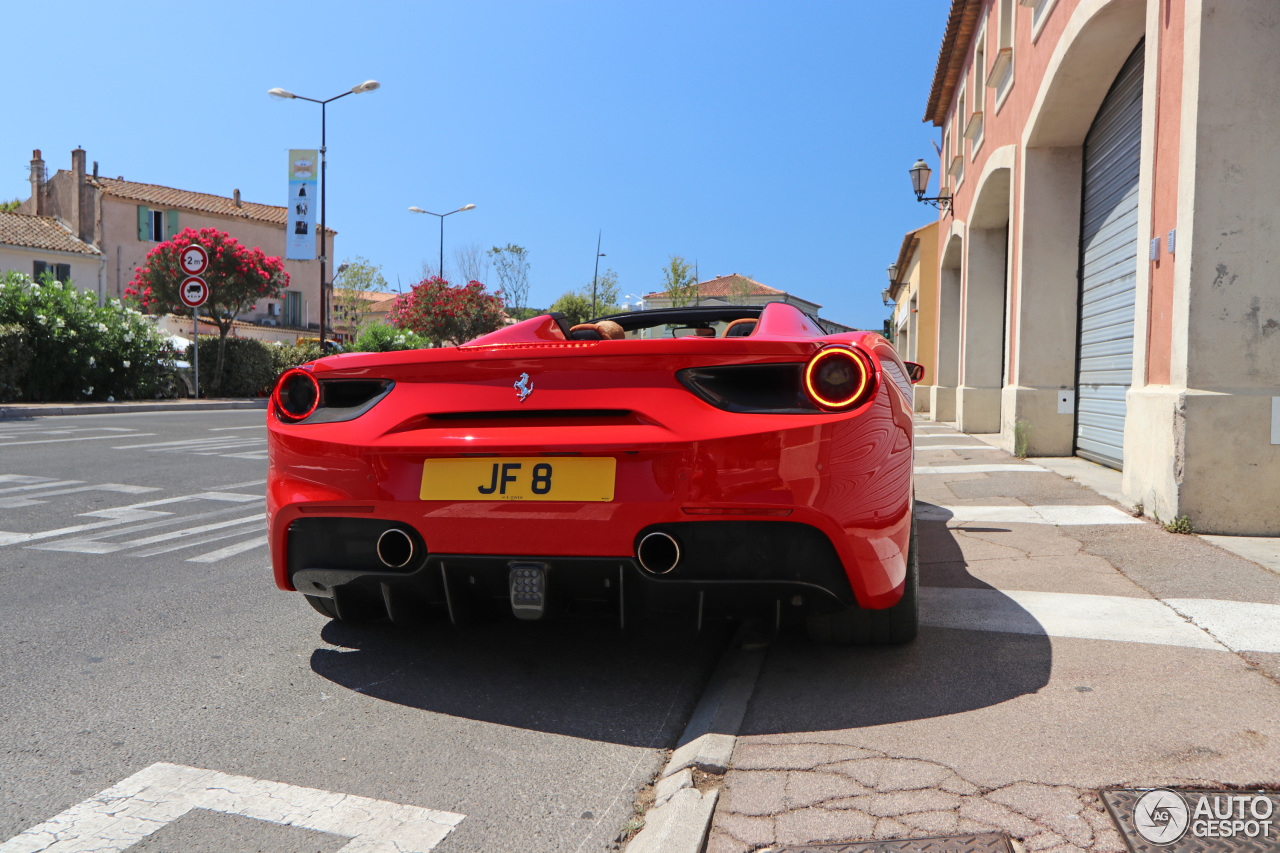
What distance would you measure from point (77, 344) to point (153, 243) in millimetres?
27493

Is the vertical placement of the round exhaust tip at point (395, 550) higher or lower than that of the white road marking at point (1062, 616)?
higher

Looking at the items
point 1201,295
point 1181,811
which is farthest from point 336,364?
point 1201,295

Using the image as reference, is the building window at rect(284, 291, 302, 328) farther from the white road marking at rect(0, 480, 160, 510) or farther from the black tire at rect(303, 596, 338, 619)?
the black tire at rect(303, 596, 338, 619)

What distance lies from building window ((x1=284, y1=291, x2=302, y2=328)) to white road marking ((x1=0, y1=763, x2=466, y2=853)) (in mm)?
54513

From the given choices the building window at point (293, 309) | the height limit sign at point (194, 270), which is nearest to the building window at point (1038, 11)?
the height limit sign at point (194, 270)

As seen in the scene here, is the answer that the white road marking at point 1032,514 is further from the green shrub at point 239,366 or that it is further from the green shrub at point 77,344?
the green shrub at point 239,366

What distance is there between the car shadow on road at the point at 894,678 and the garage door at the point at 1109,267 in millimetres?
5294

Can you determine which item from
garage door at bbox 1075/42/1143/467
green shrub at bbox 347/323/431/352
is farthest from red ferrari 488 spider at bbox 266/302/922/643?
green shrub at bbox 347/323/431/352

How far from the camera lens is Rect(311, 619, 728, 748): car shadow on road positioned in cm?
267

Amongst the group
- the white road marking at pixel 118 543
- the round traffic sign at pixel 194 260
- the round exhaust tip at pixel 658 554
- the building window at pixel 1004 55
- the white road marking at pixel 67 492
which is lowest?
the white road marking at pixel 118 543

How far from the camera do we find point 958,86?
1973cm

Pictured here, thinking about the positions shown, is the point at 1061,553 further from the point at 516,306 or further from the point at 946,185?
the point at 516,306

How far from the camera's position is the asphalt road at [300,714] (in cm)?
208

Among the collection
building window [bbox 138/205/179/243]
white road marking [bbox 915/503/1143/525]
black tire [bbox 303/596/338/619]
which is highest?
building window [bbox 138/205/179/243]
